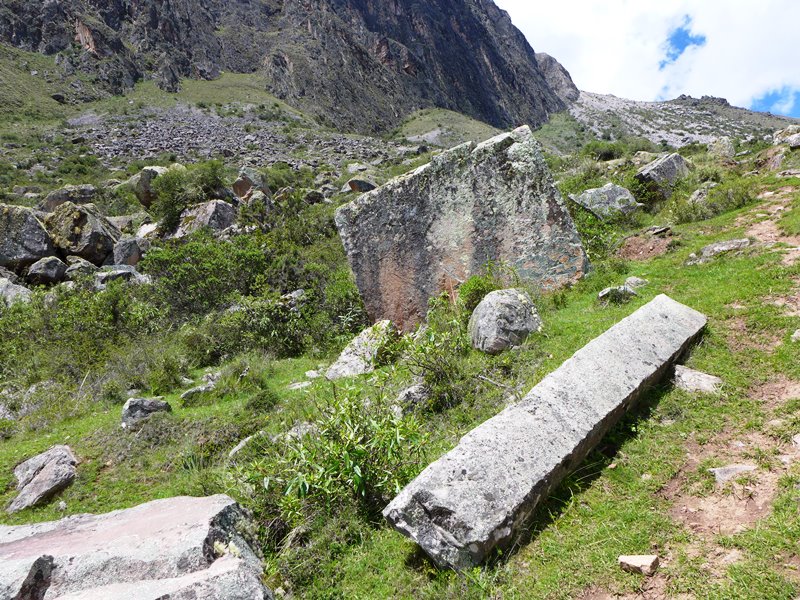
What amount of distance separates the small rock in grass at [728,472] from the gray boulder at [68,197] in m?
29.3

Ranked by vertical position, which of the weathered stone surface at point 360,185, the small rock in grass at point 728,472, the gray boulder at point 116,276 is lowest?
the gray boulder at point 116,276

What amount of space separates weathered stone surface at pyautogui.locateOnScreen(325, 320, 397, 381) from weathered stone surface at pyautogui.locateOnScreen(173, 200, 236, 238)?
14.2 m

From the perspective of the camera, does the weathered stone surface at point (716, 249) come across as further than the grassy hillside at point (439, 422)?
Yes

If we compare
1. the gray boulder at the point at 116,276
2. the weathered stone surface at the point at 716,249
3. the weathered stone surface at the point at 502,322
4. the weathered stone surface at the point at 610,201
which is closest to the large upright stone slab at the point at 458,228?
the weathered stone surface at the point at 502,322

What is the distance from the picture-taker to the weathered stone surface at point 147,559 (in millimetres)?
2732

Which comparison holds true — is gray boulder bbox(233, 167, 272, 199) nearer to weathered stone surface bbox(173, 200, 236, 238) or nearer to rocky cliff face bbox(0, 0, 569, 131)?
weathered stone surface bbox(173, 200, 236, 238)

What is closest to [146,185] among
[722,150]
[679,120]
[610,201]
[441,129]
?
[610,201]

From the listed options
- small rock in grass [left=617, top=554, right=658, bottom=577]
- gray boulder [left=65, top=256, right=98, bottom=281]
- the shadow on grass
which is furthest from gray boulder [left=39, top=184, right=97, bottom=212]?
small rock in grass [left=617, top=554, right=658, bottom=577]

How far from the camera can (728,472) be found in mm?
3553

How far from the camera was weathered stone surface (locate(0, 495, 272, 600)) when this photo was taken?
108 inches

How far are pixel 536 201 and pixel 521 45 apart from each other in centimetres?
18170

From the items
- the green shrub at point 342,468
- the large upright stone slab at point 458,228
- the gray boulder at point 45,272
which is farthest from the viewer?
the gray boulder at point 45,272

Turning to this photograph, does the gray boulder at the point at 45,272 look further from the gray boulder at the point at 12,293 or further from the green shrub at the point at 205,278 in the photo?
the green shrub at the point at 205,278

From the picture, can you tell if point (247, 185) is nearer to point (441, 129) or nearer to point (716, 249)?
point (716, 249)
